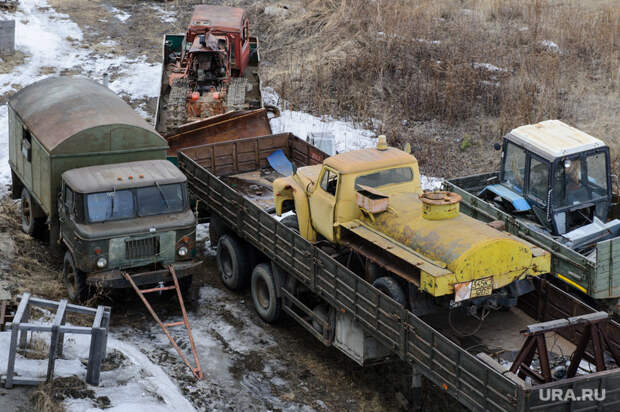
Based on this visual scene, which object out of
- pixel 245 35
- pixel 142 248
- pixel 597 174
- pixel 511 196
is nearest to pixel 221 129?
pixel 142 248

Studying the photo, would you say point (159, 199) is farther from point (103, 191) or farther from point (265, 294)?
point (265, 294)

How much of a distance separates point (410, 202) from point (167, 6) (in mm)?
22185

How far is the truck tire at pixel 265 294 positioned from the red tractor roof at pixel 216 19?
1007 centimetres

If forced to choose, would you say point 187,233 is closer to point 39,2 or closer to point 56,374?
point 56,374

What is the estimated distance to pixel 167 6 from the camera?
1186 inches

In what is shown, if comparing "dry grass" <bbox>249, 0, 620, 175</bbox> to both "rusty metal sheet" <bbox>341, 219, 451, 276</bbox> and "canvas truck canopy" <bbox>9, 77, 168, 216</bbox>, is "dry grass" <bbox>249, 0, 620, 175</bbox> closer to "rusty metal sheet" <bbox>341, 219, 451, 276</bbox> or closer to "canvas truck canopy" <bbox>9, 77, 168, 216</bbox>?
"canvas truck canopy" <bbox>9, 77, 168, 216</bbox>

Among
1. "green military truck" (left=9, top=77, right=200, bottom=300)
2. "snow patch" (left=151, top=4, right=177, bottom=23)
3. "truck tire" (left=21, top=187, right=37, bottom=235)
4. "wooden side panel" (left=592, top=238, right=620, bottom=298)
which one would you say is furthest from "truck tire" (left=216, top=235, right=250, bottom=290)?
"snow patch" (left=151, top=4, right=177, bottom=23)

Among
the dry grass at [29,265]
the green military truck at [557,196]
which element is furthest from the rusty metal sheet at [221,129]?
the green military truck at [557,196]

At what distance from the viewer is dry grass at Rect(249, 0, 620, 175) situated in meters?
18.7

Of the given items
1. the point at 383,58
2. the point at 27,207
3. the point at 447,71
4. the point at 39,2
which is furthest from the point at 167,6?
the point at 27,207

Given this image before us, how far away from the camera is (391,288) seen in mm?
9609

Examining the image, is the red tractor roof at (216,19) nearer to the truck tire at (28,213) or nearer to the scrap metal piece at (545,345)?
the truck tire at (28,213)

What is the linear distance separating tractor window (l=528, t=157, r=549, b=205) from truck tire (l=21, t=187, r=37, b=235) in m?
8.53

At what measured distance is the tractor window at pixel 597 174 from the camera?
1174 centimetres
